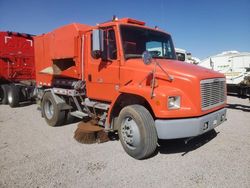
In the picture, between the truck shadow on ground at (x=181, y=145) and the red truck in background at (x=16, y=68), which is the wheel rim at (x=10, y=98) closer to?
the red truck in background at (x=16, y=68)

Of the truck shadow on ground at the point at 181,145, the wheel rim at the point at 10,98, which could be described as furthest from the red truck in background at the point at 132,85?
the wheel rim at the point at 10,98

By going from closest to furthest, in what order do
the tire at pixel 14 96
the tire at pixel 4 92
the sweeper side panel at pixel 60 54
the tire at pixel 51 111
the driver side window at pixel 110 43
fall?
the driver side window at pixel 110 43
the sweeper side panel at pixel 60 54
the tire at pixel 51 111
the tire at pixel 14 96
the tire at pixel 4 92

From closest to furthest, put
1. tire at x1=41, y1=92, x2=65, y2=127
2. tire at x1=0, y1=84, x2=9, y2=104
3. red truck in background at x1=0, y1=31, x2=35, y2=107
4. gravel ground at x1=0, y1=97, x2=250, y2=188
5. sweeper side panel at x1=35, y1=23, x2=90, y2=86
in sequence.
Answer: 1. gravel ground at x1=0, y1=97, x2=250, y2=188
2. sweeper side panel at x1=35, y1=23, x2=90, y2=86
3. tire at x1=41, y1=92, x2=65, y2=127
4. red truck in background at x1=0, y1=31, x2=35, y2=107
5. tire at x1=0, y1=84, x2=9, y2=104

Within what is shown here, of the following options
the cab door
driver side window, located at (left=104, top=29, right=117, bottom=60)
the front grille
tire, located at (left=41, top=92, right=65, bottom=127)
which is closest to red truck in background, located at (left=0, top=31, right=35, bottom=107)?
tire, located at (left=41, top=92, right=65, bottom=127)

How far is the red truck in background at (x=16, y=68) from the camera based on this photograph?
11.0 metres

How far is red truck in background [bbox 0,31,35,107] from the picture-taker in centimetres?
1098

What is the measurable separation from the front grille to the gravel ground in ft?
3.50

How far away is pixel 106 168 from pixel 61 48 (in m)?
4.02

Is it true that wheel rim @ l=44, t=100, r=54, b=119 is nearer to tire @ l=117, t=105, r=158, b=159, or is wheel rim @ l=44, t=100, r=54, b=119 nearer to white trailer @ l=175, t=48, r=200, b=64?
tire @ l=117, t=105, r=158, b=159

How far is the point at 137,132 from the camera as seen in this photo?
439 cm

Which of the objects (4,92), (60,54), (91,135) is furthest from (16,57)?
(91,135)

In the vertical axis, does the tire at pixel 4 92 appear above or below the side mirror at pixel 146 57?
below

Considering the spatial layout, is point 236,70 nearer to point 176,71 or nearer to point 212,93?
point 212,93

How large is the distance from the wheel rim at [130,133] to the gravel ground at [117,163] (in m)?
0.30
